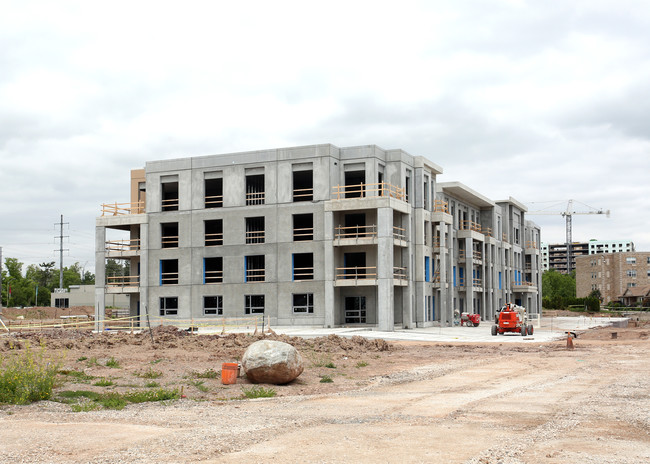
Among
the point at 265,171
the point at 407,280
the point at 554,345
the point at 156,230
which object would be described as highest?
the point at 265,171

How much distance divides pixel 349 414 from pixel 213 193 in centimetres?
4397

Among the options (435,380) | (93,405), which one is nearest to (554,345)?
(435,380)

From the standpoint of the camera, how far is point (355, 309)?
1948 inches

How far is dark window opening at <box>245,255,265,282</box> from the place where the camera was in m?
50.9

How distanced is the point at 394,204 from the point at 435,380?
27632 millimetres

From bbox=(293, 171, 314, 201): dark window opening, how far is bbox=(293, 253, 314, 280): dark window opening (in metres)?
4.29

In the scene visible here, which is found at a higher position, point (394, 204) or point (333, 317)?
point (394, 204)

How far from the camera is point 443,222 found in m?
54.5

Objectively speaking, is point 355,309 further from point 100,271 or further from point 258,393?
point 258,393

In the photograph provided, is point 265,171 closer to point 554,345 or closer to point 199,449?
point 554,345

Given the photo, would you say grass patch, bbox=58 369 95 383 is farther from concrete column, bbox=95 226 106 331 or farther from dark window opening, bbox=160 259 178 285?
concrete column, bbox=95 226 106 331

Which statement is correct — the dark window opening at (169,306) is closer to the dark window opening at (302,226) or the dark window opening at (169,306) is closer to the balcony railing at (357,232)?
the dark window opening at (302,226)

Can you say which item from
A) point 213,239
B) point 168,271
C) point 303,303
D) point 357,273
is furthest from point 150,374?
point 168,271

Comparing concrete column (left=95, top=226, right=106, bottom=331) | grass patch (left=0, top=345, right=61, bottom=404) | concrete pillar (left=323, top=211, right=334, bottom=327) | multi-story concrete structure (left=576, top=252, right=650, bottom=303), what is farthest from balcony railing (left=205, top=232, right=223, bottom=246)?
Answer: multi-story concrete structure (left=576, top=252, right=650, bottom=303)
